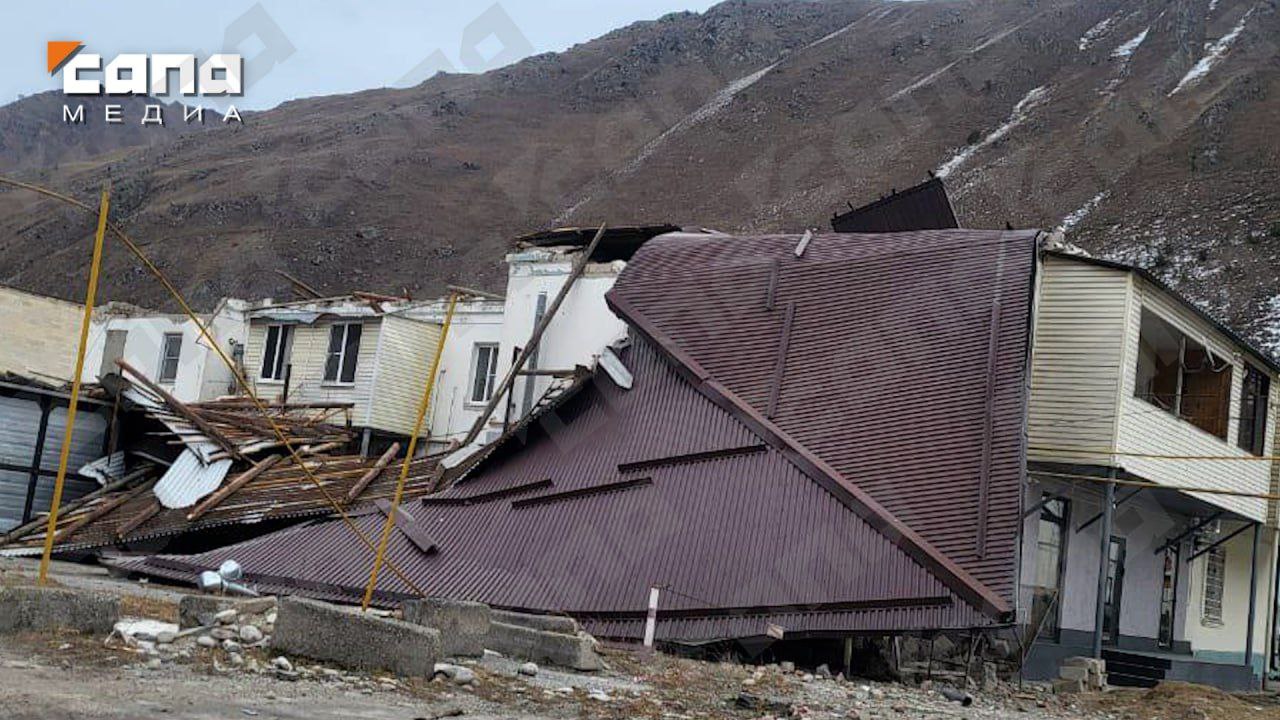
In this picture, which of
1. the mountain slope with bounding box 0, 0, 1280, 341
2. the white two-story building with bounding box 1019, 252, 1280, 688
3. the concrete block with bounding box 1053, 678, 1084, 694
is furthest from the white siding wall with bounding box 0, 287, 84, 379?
the mountain slope with bounding box 0, 0, 1280, 341

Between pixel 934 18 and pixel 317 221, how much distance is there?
228 ft

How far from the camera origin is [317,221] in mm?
98000

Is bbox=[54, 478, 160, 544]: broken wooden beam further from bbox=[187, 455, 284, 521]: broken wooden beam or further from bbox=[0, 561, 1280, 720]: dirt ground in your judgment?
bbox=[0, 561, 1280, 720]: dirt ground

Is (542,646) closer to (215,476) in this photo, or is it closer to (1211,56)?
(215,476)

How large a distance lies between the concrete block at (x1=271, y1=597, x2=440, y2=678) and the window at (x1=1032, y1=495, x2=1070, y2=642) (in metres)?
12.8

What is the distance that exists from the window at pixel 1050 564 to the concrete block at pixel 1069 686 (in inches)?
44.1

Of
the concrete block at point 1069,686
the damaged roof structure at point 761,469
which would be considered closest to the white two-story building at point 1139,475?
the concrete block at point 1069,686

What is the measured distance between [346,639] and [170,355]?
28632 millimetres

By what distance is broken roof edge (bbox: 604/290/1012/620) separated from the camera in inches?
582

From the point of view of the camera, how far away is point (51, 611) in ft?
30.9

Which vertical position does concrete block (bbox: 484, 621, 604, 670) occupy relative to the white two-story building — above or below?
below

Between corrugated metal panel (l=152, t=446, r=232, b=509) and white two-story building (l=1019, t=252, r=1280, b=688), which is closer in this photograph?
white two-story building (l=1019, t=252, r=1280, b=688)

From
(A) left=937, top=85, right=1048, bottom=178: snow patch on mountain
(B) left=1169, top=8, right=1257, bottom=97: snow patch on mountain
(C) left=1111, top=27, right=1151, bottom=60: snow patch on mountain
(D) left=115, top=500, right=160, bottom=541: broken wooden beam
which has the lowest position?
(D) left=115, top=500, right=160, bottom=541: broken wooden beam

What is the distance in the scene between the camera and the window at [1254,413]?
23.6m
